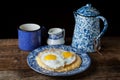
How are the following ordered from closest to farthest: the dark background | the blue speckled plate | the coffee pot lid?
1. the blue speckled plate
2. the coffee pot lid
3. the dark background

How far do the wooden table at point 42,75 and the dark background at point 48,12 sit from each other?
1.46 ft

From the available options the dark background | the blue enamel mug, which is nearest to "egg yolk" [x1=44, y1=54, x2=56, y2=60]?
the blue enamel mug

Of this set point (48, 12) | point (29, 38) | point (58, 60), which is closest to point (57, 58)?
point (58, 60)

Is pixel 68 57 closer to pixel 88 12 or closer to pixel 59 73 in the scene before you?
pixel 59 73

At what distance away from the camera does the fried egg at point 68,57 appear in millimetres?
948

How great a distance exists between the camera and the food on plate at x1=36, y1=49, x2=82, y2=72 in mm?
920

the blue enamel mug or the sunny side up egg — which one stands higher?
the blue enamel mug

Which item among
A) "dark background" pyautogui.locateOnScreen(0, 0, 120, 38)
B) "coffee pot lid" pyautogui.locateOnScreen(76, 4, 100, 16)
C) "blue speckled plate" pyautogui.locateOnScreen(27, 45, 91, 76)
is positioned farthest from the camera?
"dark background" pyautogui.locateOnScreen(0, 0, 120, 38)

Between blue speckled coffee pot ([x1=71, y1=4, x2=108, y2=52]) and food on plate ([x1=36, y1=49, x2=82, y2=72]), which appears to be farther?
blue speckled coffee pot ([x1=71, y1=4, x2=108, y2=52])

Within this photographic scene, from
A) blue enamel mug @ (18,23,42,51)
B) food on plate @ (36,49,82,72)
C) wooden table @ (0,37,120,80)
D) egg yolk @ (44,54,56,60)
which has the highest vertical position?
blue enamel mug @ (18,23,42,51)

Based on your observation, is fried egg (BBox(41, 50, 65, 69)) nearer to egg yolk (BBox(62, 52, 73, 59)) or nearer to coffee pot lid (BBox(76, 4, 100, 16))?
egg yolk (BBox(62, 52, 73, 59))

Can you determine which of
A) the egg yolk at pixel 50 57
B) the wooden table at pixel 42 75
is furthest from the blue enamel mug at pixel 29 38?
the egg yolk at pixel 50 57

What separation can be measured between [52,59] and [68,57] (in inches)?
2.8

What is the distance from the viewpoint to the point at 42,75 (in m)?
0.92
